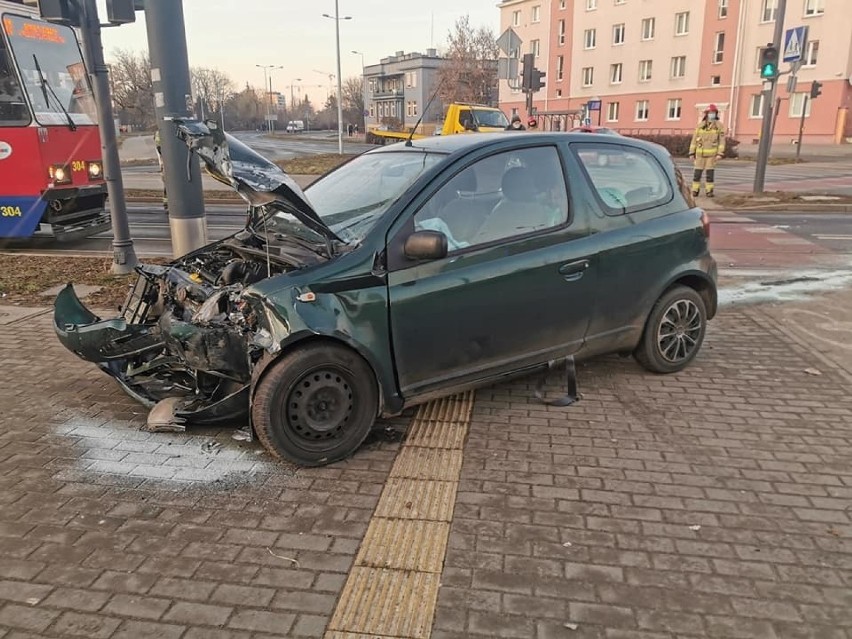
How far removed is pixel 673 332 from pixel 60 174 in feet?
28.2

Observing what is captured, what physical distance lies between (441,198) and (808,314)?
4.85 metres

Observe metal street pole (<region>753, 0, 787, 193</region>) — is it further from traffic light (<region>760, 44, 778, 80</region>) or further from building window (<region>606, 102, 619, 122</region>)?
building window (<region>606, 102, 619, 122</region>)

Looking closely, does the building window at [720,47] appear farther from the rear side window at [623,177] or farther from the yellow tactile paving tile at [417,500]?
the yellow tactile paving tile at [417,500]

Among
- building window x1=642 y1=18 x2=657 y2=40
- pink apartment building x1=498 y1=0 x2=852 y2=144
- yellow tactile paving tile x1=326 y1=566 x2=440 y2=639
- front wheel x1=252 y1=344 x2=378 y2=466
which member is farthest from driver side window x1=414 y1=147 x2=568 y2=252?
building window x1=642 y1=18 x2=657 y2=40

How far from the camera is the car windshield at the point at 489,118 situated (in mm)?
22797

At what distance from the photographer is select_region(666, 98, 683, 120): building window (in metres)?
52.0

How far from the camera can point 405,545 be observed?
3.10m

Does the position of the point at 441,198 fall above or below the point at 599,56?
below

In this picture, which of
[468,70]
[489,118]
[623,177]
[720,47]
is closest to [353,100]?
[468,70]

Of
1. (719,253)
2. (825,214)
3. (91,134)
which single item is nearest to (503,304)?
(719,253)

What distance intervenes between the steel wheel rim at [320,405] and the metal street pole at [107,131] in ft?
18.4

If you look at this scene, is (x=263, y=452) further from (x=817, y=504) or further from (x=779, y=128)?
(x=779, y=128)

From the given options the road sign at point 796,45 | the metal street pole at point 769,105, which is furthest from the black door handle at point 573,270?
the road sign at point 796,45

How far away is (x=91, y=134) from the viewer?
33.0ft
